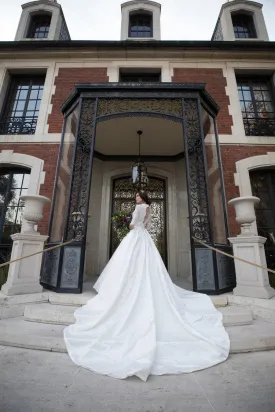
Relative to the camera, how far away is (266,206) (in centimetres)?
579

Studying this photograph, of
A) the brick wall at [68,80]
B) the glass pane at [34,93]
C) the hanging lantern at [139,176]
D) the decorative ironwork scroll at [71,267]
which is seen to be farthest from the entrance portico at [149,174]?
the glass pane at [34,93]

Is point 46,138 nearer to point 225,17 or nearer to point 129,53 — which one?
point 129,53

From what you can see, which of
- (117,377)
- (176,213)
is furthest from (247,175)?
(117,377)

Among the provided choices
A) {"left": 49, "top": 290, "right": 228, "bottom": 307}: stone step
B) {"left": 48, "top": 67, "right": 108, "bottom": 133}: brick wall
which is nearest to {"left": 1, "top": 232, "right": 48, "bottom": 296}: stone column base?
{"left": 49, "top": 290, "right": 228, "bottom": 307}: stone step

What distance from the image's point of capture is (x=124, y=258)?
2938 mm

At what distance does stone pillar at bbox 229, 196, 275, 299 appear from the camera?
3.36 m

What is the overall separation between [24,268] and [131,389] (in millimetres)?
2804

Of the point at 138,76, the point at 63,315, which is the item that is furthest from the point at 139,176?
the point at 138,76

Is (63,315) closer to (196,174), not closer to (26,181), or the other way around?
(196,174)

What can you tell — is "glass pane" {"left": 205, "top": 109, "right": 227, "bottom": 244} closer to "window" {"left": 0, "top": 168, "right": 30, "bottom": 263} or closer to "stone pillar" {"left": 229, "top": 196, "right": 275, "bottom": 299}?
"stone pillar" {"left": 229, "top": 196, "right": 275, "bottom": 299}

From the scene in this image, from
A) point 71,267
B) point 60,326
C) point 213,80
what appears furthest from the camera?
point 213,80

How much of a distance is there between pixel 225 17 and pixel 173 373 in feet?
37.5

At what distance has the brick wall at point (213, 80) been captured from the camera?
6.17 m

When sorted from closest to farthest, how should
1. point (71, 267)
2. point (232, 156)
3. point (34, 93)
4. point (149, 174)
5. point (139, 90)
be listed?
point (71, 267)
point (139, 90)
point (232, 156)
point (149, 174)
point (34, 93)
